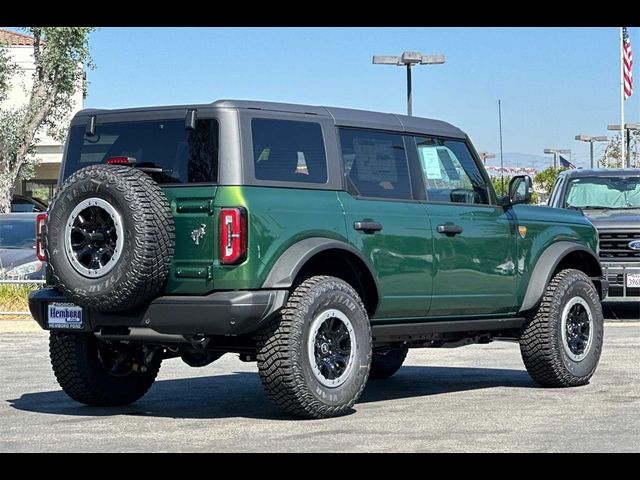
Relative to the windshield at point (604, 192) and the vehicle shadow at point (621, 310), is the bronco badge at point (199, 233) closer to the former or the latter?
the windshield at point (604, 192)

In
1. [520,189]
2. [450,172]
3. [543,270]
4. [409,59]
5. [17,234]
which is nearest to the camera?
[450,172]

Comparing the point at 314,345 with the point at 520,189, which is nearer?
the point at 314,345

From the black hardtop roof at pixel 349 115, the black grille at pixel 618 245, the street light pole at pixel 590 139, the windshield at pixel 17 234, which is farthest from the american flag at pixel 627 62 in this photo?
the black hardtop roof at pixel 349 115

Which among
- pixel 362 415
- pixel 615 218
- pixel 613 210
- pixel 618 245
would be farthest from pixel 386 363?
pixel 613 210

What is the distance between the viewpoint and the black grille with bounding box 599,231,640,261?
1933 centimetres

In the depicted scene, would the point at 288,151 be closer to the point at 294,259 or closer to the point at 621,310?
the point at 294,259

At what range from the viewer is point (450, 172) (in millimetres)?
11102

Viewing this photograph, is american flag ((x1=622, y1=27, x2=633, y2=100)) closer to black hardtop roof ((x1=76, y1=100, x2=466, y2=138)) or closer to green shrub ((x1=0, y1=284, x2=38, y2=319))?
green shrub ((x1=0, y1=284, x2=38, y2=319))

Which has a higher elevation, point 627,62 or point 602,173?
point 627,62

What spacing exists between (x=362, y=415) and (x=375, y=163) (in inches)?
74.0

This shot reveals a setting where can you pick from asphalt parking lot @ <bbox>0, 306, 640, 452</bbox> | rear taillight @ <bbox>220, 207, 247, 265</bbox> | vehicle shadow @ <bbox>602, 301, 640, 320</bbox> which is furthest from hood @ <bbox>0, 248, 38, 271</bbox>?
rear taillight @ <bbox>220, 207, 247, 265</bbox>
